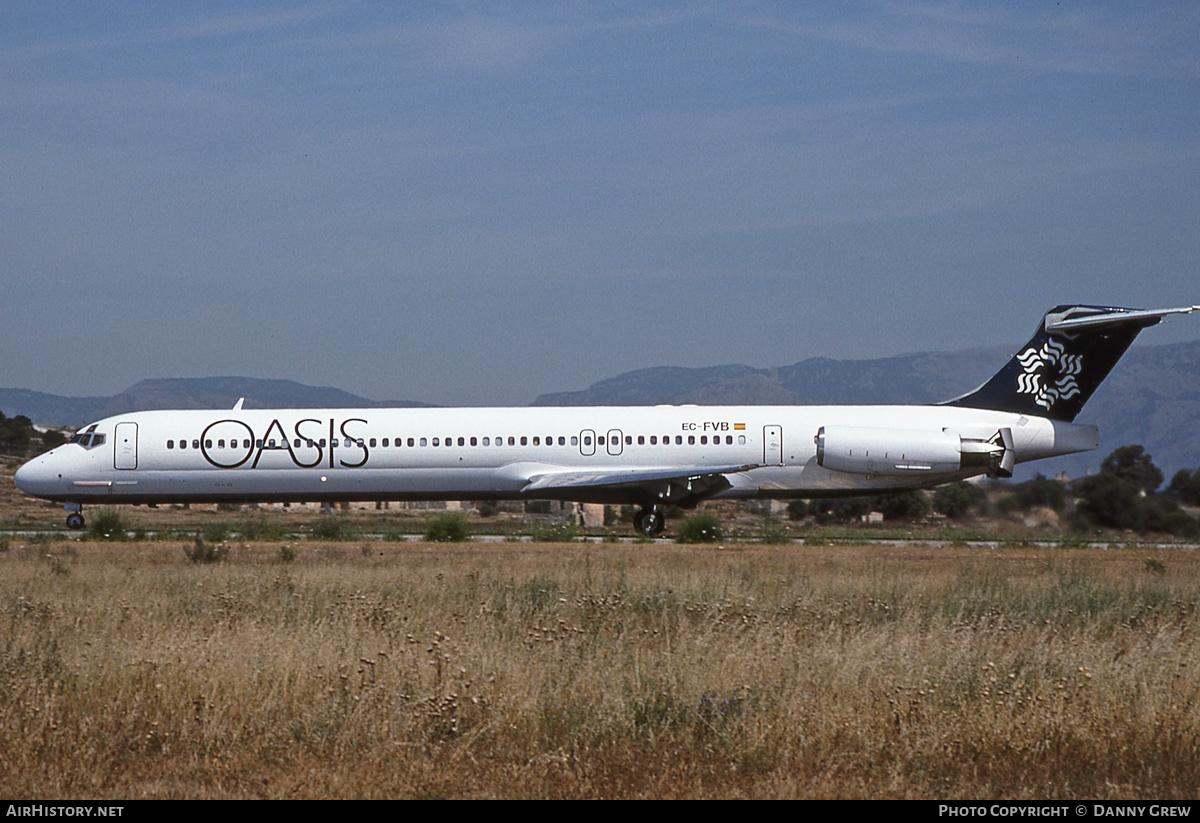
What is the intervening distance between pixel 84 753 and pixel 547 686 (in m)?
3.13

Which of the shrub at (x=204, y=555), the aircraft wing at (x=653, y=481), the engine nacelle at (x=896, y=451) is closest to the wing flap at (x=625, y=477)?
the aircraft wing at (x=653, y=481)

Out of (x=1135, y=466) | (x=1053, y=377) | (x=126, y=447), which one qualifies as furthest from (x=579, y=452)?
(x=1135, y=466)

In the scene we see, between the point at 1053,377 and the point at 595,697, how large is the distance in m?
24.5

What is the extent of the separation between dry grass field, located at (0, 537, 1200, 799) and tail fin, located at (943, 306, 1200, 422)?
17.2 m

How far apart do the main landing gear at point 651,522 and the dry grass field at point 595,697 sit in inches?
632

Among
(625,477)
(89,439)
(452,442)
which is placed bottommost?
(625,477)

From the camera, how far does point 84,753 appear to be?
8172mm

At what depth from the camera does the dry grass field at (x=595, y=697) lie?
8.00 m

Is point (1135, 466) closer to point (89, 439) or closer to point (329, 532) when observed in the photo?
point (329, 532)

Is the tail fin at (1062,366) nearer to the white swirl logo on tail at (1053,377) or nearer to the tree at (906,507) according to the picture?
the white swirl logo on tail at (1053,377)

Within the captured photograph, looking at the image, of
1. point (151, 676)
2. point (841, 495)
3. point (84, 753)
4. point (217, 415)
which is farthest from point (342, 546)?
point (84, 753)

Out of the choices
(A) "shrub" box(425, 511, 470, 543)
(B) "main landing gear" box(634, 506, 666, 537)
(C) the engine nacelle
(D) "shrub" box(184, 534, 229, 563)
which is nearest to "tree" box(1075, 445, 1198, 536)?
(C) the engine nacelle

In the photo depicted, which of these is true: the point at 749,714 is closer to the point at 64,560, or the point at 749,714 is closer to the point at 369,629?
the point at 369,629

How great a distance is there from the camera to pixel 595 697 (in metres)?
9.35
